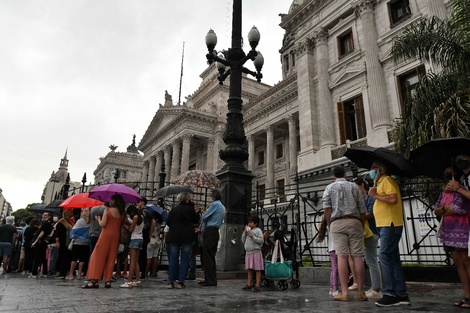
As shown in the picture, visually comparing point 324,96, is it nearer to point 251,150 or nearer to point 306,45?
point 306,45

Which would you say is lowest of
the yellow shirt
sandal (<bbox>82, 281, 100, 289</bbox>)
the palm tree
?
sandal (<bbox>82, 281, 100, 289</bbox>)

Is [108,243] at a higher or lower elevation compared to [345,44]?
lower

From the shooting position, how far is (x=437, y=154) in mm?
4242

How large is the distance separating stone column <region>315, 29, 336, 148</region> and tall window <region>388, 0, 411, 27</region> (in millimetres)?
3672

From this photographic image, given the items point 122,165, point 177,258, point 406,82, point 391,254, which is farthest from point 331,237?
point 122,165

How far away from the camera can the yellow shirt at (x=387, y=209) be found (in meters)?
4.03

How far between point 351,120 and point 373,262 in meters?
13.5

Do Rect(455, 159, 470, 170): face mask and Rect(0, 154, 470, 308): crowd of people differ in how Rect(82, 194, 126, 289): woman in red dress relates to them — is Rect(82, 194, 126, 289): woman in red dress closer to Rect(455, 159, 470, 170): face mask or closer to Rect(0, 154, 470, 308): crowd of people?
Rect(0, 154, 470, 308): crowd of people

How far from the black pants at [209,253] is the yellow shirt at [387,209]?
2.98 meters

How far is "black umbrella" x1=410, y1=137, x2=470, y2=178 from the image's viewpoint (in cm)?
396

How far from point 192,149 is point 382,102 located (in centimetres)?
2969

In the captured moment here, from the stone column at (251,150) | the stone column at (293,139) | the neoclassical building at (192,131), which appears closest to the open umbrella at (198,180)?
the stone column at (293,139)

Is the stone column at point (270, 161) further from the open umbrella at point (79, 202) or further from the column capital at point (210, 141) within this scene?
the open umbrella at point (79, 202)

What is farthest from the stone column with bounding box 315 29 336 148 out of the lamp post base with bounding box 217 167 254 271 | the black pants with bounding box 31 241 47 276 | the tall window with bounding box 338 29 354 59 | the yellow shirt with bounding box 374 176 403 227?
the black pants with bounding box 31 241 47 276
